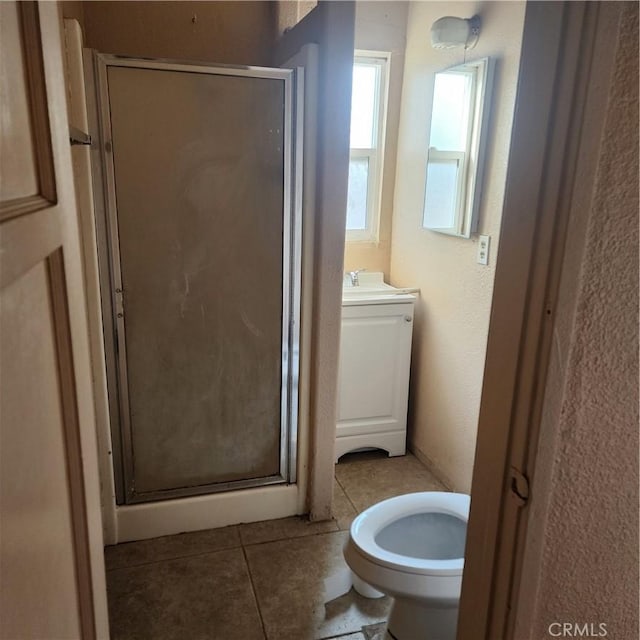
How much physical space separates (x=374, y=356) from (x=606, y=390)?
2077 millimetres

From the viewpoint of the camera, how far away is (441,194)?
8.36 feet

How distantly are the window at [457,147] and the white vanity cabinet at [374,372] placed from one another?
18.5 inches

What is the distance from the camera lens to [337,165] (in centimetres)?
204

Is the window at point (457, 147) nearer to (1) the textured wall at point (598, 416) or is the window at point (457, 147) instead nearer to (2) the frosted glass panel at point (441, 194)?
(2) the frosted glass panel at point (441, 194)

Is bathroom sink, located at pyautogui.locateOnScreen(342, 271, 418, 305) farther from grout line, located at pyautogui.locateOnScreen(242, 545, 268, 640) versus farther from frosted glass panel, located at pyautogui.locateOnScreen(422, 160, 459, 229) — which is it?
grout line, located at pyautogui.locateOnScreen(242, 545, 268, 640)

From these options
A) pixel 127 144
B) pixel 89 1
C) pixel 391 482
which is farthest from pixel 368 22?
pixel 391 482

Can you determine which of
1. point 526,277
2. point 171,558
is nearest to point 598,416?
point 526,277

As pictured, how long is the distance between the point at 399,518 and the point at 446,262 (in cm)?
124

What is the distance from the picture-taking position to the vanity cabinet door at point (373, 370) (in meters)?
2.73

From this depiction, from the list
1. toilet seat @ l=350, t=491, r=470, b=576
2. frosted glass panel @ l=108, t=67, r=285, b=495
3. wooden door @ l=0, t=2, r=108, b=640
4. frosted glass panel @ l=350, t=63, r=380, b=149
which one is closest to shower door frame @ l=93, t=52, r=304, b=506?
frosted glass panel @ l=108, t=67, r=285, b=495

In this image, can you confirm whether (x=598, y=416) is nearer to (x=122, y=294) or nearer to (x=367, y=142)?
(x=122, y=294)

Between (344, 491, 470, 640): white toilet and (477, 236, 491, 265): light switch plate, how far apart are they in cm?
98

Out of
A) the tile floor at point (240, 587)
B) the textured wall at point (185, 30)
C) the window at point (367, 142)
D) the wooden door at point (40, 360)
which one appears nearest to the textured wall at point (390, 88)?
the window at point (367, 142)

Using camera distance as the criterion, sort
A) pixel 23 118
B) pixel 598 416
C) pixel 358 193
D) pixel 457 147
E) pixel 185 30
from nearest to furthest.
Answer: pixel 23 118, pixel 598 416, pixel 185 30, pixel 457 147, pixel 358 193
